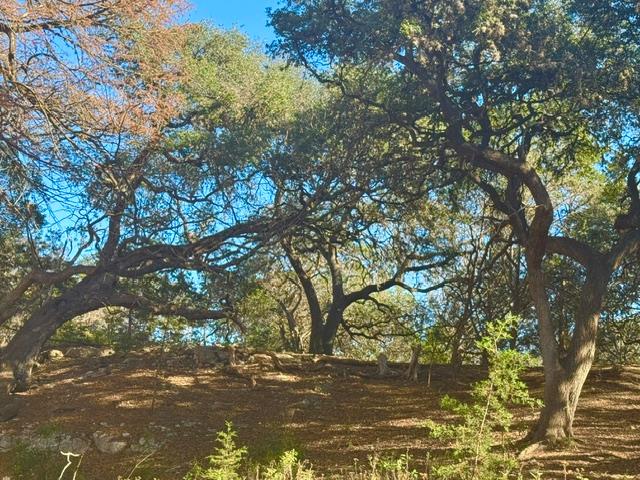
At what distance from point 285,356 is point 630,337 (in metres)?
7.12

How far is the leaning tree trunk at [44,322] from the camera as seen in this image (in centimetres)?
1288

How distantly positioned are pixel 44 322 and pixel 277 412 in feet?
15.7

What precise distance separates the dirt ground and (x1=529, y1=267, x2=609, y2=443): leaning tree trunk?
36 centimetres

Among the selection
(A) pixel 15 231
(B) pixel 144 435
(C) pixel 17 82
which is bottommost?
(B) pixel 144 435

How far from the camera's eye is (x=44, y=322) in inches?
515

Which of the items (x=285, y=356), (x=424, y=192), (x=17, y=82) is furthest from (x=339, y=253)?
(x=17, y=82)

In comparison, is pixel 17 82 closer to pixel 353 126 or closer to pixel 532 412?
pixel 353 126

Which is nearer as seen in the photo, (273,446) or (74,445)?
(273,446)

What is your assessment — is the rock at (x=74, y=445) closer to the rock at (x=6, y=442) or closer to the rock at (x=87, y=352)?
the rock at (x=6, y=442)

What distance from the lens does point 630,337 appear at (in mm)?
13992

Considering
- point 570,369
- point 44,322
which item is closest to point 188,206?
point 44,322

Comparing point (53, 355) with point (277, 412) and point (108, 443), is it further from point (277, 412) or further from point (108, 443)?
point (277, 412)

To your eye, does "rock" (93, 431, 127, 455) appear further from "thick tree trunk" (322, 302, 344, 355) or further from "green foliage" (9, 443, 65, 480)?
"thick tree trunk" (322, 302, 344, 355)

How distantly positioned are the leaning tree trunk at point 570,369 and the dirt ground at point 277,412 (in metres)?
0.36
